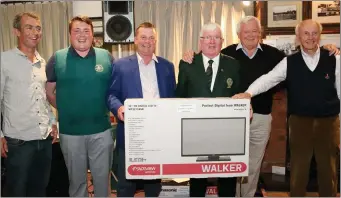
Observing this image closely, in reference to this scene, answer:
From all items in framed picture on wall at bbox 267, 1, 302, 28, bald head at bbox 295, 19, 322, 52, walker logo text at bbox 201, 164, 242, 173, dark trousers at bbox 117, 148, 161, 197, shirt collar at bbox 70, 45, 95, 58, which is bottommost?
dark trousers at bbox 117, 148, 161, 197

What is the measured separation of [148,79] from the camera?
229 cm

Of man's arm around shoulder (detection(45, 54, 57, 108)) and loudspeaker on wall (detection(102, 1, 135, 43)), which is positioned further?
loudspeaker on wall (detection(102, 1, 135, 43))

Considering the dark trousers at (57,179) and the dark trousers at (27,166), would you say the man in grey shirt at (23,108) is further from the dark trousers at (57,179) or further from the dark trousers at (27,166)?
the dark trousers at (57,179)

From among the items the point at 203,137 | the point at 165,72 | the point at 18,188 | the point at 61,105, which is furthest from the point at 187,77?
the point at 18,188

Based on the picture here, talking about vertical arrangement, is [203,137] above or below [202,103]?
below

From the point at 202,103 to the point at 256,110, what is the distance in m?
0.85

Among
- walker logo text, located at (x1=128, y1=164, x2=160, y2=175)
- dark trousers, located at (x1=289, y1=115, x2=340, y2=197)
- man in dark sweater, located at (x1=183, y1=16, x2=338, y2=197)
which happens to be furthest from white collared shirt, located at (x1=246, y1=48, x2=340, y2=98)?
walker logo text, located at (x1=128, y1=164, x2=160, y2=175)

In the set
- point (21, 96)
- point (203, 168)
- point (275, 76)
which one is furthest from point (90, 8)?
point (203, 168)

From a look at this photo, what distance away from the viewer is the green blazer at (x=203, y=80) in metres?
2.18

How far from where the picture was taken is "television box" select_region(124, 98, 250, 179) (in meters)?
1.98

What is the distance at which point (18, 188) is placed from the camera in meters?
2.30

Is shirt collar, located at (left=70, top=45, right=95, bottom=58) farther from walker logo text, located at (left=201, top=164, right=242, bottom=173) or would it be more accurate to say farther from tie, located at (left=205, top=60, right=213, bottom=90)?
walker logo text, located at (left=201, top=164, right=242, bottom=173)

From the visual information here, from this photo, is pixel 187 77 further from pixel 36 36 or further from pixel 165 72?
pixel 36 36

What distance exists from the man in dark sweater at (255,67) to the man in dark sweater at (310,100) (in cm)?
16
